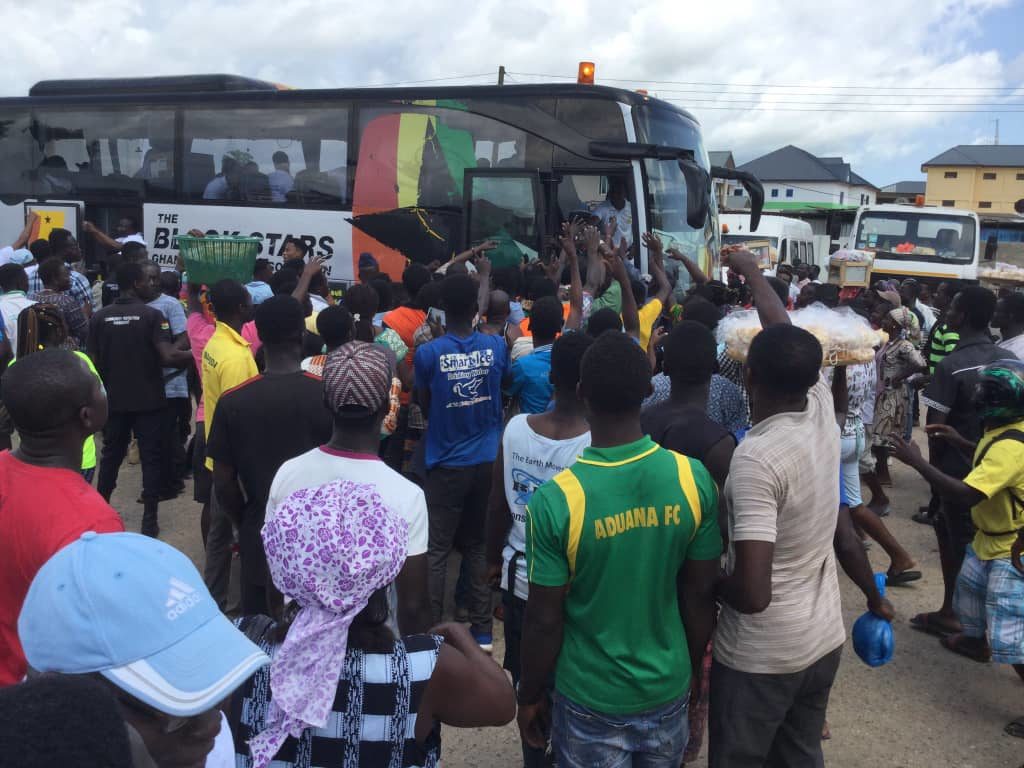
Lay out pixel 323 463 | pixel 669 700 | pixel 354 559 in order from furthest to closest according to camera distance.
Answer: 1. pixel 323 463
2. pixel 669 700
3. pixel 354 559

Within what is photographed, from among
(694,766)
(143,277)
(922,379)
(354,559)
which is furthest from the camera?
(922,379)

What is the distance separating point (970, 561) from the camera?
4.27 metres

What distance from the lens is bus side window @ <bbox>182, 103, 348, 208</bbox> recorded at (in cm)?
1099

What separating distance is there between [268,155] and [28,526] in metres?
9.79

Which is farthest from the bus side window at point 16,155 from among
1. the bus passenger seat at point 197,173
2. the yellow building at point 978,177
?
the yellow building at point 978,177

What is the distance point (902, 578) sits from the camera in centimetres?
589

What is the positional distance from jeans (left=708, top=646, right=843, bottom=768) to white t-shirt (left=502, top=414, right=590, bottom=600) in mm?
903

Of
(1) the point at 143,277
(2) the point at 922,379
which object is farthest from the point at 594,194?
(1) the point at 143,277

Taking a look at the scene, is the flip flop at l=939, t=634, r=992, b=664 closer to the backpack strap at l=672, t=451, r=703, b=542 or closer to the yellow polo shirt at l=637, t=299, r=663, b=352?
the yellow polo shirt at l=637, t=299, r=663, b=352

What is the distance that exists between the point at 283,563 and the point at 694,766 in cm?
276

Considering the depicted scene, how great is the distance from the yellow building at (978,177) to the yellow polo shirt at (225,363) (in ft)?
254

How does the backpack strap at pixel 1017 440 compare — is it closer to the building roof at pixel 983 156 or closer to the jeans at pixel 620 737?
the jeans at pixel 620 737

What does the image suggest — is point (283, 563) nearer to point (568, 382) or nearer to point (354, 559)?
point (354, 559)

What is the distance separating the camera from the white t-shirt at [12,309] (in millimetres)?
5660
